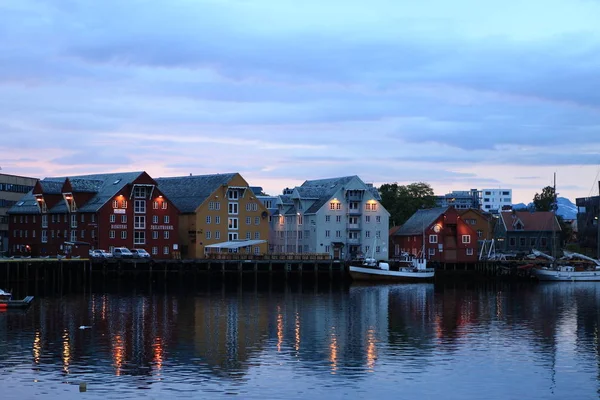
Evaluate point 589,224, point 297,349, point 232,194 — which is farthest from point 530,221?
point 297,349

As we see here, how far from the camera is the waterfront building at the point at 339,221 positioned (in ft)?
487

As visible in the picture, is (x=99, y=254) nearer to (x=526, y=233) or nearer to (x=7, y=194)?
(x=7, y=194)

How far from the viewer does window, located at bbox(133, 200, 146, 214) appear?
13262 centimetres

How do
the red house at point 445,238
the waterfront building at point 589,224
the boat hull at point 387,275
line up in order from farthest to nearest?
the waterfront building at point 589,224, the red house at point 445,238, the boat hull at point 387,275

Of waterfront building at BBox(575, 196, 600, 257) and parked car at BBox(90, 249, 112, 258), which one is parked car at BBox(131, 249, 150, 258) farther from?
waterfront building at BBox(575, 196, 600, 257)

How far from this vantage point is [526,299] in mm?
99688

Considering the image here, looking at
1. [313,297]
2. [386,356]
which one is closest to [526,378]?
[386,356]

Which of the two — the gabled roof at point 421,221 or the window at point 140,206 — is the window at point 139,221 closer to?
the window at point 140,206

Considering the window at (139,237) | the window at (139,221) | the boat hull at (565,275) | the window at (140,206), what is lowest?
the boat hull at (565,275)

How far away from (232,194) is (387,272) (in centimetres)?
2701

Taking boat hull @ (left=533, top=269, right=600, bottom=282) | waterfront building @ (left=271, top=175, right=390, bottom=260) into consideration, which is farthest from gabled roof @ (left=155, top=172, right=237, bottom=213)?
boat hull @ (left=533, top=269, right=600, bottom=282)

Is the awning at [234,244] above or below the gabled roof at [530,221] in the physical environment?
below

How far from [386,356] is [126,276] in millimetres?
68338

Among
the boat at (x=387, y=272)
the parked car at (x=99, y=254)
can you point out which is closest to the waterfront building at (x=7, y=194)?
the parked car at (x=99, y=254)
